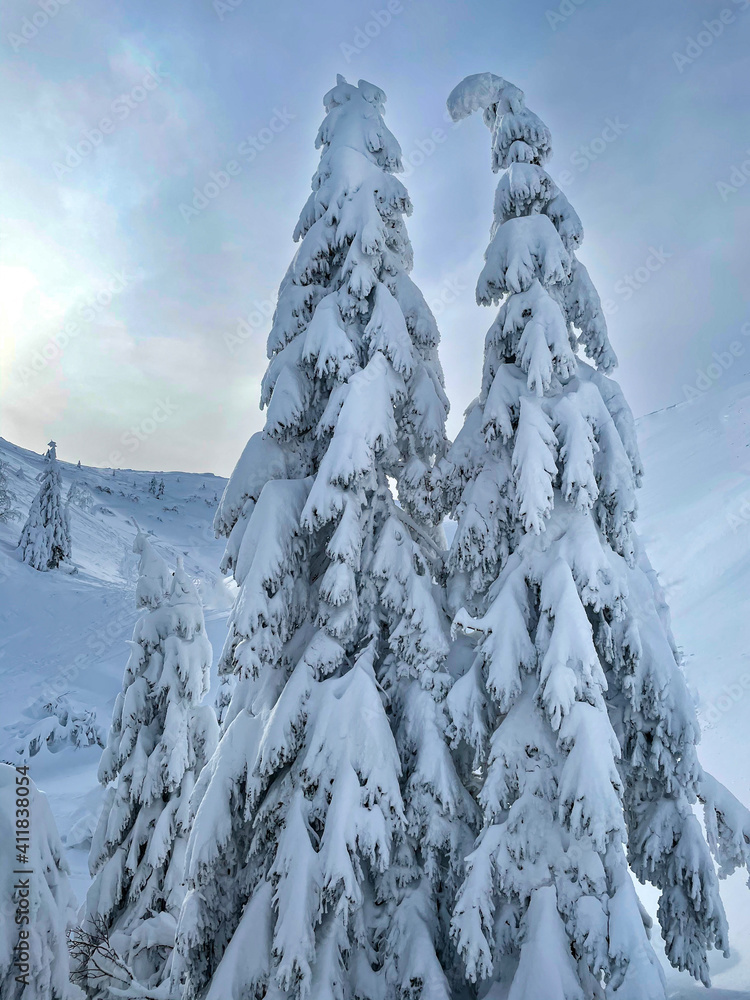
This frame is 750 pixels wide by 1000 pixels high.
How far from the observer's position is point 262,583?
6969 mm

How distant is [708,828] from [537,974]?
2.85 metres

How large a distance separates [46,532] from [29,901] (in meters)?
46.6

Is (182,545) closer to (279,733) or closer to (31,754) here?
(31,754)

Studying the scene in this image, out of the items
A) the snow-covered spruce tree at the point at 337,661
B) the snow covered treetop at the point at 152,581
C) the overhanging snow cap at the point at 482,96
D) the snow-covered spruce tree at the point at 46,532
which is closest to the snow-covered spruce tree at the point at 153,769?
the snow covered treetop at the point at 152,581

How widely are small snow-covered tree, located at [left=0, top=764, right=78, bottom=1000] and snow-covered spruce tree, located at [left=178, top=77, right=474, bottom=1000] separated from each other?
133 cm

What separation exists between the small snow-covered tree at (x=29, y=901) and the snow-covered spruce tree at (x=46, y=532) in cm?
4549

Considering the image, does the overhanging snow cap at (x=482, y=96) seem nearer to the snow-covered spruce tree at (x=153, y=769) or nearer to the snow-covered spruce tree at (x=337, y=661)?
the snow-covered spruce tree at (x=337, y=661)

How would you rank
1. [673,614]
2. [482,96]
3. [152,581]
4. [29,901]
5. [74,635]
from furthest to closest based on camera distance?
[74,635], [673,614], [152,581], [482,96], [29,901]

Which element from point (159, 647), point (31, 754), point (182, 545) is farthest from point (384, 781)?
point (182, 545)

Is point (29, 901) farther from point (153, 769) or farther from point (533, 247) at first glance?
point (533, 247)

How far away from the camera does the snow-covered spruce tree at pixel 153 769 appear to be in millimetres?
11992

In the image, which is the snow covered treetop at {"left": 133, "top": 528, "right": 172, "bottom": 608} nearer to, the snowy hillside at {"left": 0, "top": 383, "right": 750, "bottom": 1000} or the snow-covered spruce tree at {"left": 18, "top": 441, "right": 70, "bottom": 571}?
the snowy hillside at {"left": 0, "top": 383, "right": 750, "bottom": 1000}

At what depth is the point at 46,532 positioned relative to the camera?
46.2m

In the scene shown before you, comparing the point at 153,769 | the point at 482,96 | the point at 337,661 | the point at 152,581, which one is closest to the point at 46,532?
the point at 152,581
